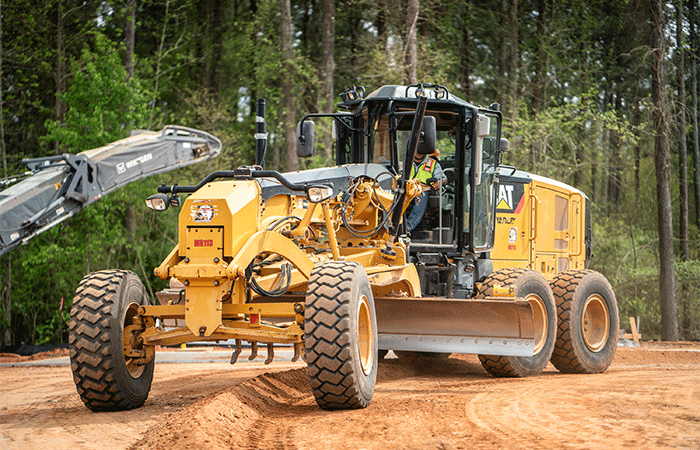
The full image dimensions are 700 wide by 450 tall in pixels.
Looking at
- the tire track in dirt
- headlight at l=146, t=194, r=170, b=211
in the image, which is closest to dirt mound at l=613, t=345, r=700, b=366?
the tire track in dirt

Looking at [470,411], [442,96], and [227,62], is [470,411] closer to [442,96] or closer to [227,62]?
[442,96]

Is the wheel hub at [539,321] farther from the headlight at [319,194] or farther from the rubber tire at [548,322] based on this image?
the headlight at [319,194]

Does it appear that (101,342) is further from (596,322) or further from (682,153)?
(682,153)

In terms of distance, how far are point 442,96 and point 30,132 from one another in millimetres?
19310

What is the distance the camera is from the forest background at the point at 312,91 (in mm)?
21344

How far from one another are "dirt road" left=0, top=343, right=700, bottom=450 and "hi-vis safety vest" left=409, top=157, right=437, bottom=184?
2.59m

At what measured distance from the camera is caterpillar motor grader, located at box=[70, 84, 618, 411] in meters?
6.66

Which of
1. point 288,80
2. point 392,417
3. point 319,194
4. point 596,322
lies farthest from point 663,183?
point 392,417

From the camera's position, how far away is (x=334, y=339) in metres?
6.39

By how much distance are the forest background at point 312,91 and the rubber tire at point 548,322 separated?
11.9 m

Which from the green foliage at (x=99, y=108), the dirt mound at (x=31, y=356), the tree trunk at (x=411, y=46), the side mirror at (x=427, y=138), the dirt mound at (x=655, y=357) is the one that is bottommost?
the dirt mound at (x=31, y=356)

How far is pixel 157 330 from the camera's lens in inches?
289

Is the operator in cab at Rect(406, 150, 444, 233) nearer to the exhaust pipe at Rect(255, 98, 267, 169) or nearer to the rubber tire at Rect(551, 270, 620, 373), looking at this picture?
the exhaust pipe at Rect(255, 98, 267, 169)

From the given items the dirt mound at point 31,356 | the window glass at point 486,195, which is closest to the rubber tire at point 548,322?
the window glass at point 486,195
